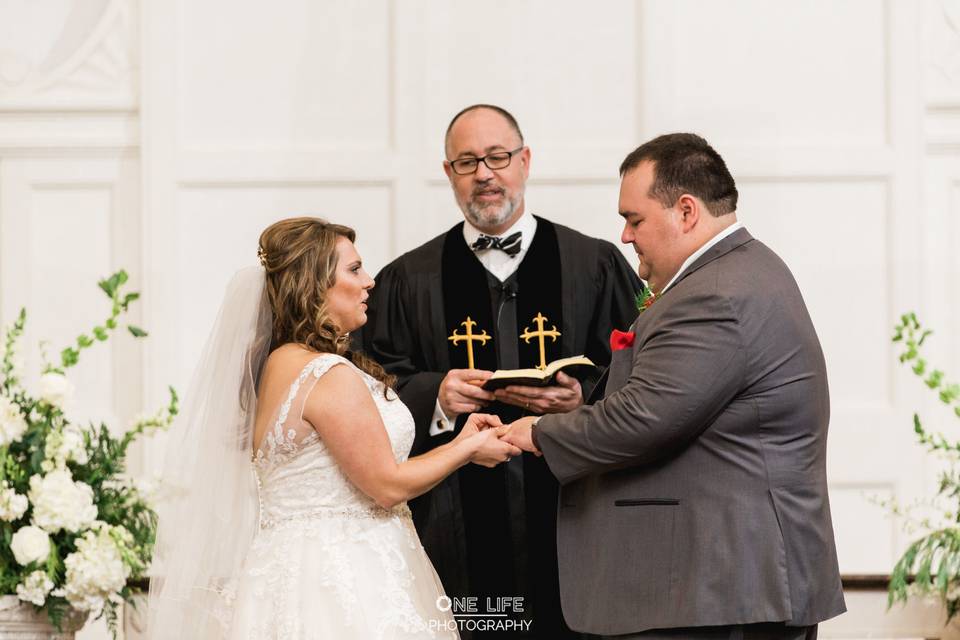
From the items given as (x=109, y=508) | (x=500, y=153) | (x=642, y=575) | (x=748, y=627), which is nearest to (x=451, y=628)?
(x=642, y=575)

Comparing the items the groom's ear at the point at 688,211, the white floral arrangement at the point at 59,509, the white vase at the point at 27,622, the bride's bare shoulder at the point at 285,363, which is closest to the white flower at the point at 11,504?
the white floral arrangement at the point at 59,509

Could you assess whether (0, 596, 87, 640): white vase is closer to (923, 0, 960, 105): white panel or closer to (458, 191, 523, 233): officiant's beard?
(458, 191, 523, 233): officiant's beard

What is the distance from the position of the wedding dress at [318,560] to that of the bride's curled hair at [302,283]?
13 centimetres

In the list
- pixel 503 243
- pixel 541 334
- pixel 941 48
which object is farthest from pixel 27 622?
pixel 941 48

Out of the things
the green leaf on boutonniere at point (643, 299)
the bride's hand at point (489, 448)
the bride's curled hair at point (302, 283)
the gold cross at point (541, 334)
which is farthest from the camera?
the gold cross at point (541, 334)

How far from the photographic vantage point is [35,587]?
3.61 m

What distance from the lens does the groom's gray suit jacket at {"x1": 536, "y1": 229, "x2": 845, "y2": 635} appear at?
9.80 ft

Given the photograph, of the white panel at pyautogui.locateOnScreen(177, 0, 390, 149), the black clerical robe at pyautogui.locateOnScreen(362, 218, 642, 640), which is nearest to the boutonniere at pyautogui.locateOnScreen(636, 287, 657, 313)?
the black clerical robe at pyautogui.locateOnScreen(362, 218, 642, 640)

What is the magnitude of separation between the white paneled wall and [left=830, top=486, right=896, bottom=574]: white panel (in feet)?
0.04

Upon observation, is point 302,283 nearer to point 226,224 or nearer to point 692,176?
point 692,176

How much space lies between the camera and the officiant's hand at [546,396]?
394 cm

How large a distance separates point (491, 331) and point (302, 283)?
47.0 inches

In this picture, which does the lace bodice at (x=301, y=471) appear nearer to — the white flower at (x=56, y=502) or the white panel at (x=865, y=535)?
the white flower at (x=56, y=502)

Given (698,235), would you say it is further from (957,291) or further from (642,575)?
(957,291)
